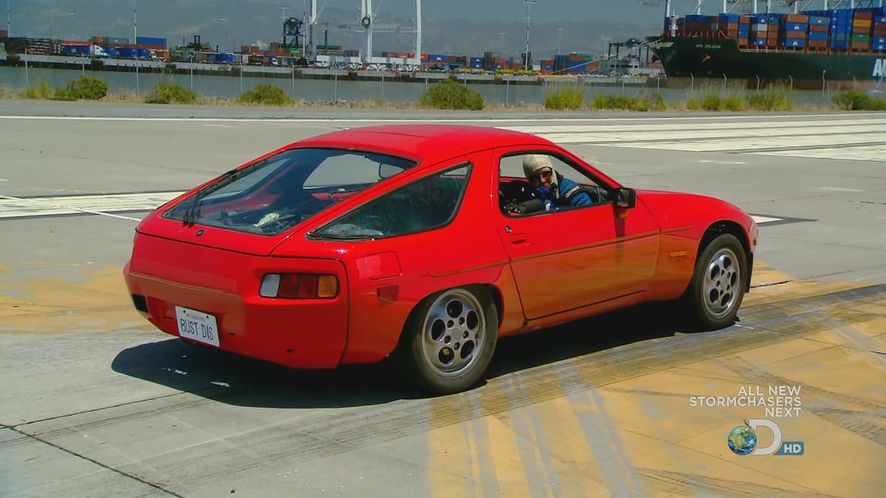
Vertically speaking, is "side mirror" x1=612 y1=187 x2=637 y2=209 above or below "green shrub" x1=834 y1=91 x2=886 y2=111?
above

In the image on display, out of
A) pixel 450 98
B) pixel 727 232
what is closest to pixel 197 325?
pixel 727 232

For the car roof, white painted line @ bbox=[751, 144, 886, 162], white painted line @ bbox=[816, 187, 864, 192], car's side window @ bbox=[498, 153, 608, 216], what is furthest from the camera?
white painted line @ bbox=[751, 144, 886, 162]

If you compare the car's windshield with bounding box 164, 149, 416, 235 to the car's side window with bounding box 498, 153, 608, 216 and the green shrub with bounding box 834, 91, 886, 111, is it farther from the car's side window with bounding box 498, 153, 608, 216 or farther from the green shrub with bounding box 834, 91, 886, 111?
the green shrub with bounding box 834, 91, 886, 111

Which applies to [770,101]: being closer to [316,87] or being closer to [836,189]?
[316,87]

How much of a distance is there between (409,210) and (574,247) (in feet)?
3.83

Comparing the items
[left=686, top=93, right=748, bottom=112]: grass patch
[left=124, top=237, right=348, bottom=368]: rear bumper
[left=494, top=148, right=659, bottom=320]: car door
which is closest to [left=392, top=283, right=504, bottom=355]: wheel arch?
[left=494, top=148, right=659, bottom=320]: car door

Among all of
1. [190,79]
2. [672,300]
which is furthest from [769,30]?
[672,300]

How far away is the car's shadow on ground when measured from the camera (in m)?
Result: 5.89

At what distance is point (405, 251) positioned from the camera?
563 cm

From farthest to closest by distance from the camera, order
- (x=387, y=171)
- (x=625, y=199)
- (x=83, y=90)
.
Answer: (x=83, y=90) → (x=625, y=199) → (x=387, y=171)

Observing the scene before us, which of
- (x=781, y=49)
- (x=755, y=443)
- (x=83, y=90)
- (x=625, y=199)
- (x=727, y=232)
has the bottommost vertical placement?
(x=755, y=443)

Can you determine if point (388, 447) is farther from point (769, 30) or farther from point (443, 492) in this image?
point (769, 30)

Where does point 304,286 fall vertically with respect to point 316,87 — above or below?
below

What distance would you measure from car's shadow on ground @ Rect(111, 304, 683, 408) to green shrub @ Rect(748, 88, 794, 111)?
49.5 metres
